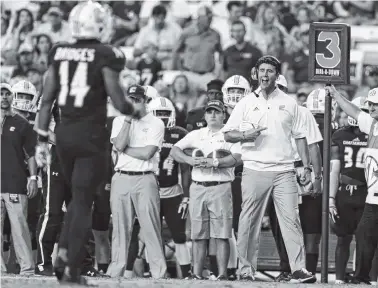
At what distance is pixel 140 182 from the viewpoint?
12914 mm

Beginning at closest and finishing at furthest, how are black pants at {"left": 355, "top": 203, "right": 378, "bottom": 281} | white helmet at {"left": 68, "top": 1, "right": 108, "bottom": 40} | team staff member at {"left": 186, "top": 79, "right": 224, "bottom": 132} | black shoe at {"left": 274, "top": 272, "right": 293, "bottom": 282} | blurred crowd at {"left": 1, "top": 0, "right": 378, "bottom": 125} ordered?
white helmet at {"left": 68, "top": 1, "right": 108, "bottom": 40} → black pants at {"left": 355, "top": 203, "right": 378, "bottom": 281} → black shoe at {"left": 274, "top": 272, "right": 293, "bottom": 282} → team staff member at {"left": 186, "top": 79, "right": 224, "bottom": 132} → blurred crowd at {"left": 1, "top": 0, "right": 378, "bottom": 125}

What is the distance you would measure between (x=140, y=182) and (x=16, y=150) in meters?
1.54

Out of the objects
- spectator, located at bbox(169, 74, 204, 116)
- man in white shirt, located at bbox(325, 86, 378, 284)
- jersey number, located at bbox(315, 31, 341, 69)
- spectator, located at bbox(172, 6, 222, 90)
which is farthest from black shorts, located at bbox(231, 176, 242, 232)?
spectator, located at bbox(172, 6, 222, 90)

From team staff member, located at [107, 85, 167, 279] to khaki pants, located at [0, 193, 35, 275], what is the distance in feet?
3.10

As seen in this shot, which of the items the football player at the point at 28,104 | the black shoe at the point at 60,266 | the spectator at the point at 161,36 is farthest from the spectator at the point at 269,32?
the black shoe at the point at 60,266

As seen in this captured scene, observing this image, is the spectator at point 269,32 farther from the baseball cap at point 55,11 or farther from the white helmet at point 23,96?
the white helmet at point 23,96

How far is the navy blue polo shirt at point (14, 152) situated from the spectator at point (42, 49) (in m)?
6.70

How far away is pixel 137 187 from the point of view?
1291 cm

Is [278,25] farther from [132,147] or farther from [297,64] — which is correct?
[132,147]

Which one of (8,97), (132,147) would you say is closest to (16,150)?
(8,97)

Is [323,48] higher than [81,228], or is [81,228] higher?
[323,48]

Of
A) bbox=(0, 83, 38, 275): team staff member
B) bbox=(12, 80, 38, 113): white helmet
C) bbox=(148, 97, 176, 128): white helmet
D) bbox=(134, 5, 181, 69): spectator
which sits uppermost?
bbox=(134, 5, 181, 69): spectator

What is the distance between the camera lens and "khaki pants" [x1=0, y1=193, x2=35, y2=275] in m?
13.1

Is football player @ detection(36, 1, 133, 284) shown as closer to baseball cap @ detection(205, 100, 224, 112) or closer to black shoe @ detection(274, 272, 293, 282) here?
baseball cap @ detection(205, 100, 224, 112)
